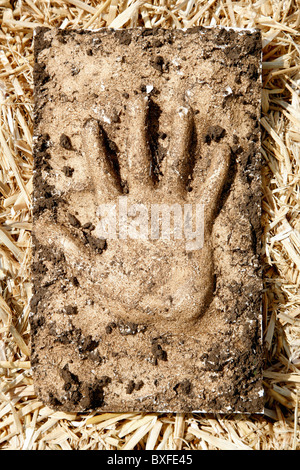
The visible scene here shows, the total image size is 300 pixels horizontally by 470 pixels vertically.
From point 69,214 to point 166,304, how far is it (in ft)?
1.33

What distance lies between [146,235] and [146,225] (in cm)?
3

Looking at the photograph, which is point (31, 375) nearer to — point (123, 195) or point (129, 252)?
point (129, 252)

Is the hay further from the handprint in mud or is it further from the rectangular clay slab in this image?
the handprint in mud

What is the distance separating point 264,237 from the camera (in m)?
1.52

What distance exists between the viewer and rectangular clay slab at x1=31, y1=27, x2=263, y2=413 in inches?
54.0

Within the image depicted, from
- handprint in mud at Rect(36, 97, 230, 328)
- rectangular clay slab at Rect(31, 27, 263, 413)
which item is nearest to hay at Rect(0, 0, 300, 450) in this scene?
rectangular clay slab at Rect(31, 27, 263, 413)

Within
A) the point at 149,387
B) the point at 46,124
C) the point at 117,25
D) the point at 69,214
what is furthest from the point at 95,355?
the point at 117,25

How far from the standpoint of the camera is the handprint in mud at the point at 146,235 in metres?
1.36

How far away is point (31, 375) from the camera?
1563mm

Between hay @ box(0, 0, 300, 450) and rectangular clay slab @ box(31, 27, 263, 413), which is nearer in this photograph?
rectangular clay slab @ box(31, 27, 263, 413)

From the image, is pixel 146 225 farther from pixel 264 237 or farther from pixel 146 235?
pixel 264 237

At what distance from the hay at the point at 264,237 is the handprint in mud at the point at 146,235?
250 mm

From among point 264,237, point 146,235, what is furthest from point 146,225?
point 264,237

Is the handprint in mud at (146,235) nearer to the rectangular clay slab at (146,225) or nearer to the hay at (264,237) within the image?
the rectangular clay slab at (146,225)
